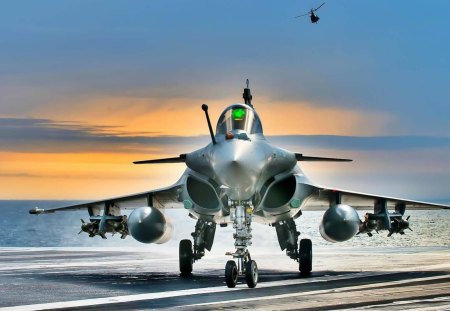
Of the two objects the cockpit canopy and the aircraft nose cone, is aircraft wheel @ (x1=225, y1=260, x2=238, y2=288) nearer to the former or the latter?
the aircraft nose cone

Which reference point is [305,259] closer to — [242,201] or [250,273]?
[250,273]

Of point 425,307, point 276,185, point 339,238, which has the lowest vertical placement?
point 425,307

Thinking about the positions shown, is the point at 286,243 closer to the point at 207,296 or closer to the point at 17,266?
the point at 207,296

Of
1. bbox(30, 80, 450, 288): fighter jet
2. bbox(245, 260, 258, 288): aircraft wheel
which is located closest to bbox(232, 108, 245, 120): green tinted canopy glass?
bbox(30, 80, 450, 288): fighter jet

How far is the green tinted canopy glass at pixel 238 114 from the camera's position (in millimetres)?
19625

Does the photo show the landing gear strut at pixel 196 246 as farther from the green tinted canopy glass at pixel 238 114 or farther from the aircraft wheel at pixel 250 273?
the aircraft wheel at pixel 250 273

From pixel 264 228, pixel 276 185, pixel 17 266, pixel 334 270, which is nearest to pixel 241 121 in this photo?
pixel 276 185

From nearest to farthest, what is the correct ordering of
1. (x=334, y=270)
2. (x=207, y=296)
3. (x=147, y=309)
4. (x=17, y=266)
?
1. (x=147, y=309)
2. (x=207, y=296)
3. (x=334, y=270)
4. (x=17, y=266)

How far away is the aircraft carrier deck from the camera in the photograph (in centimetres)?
1562

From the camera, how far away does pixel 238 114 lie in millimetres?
19688

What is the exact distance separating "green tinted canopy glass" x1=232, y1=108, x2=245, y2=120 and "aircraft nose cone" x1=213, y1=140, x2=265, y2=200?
1.41 m

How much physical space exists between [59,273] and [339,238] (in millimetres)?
8741

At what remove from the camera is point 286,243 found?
2338cm

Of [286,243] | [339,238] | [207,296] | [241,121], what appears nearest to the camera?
[207,296]
